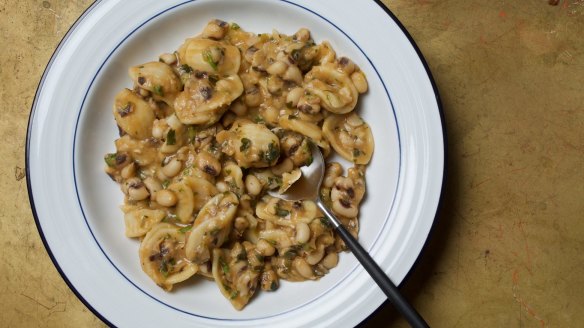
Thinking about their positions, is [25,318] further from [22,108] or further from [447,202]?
[447,202]

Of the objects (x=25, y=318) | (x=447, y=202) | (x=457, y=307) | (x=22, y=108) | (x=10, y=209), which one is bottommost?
(x=457, y=307)

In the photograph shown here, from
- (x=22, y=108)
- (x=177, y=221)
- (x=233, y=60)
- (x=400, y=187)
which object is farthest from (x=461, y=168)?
(x=22, y=108)

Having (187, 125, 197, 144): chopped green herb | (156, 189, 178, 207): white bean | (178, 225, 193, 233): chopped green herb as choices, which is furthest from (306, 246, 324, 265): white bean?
(187, 125, 197, 144): chopped green herb

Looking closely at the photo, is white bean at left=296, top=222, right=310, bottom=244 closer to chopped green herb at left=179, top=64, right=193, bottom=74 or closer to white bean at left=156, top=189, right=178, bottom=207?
white bean at left=156, top=189, right=178, bottom=207

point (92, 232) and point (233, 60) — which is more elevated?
point (233, 60)

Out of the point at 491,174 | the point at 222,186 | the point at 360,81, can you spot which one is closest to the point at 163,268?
the point at 222,186

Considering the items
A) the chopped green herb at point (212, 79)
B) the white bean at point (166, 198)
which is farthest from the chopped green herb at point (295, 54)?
the white bean at point (166, 198)

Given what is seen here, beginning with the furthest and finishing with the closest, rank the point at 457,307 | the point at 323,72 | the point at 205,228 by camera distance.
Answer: the point at 457,307, the point at 323,72, the point at 205,228
